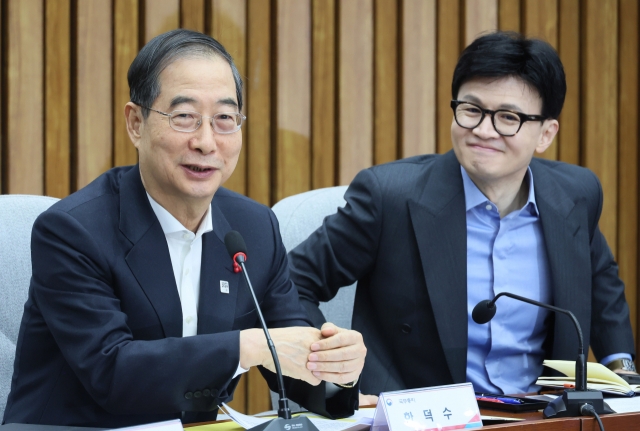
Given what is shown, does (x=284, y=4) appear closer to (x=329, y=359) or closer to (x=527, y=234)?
(x=527, y=234)

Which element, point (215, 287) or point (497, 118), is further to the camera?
point (497, 118)

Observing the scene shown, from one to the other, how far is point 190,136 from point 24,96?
3.88 feet

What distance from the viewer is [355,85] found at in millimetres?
3117

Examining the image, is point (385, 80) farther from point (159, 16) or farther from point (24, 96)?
point (24, 96)


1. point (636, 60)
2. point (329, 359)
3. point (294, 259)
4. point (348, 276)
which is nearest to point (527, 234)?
point (348, 276)

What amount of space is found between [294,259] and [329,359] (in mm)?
783

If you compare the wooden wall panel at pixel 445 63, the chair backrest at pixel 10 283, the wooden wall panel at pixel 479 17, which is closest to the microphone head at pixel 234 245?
the chair backrest at pixel 10 283

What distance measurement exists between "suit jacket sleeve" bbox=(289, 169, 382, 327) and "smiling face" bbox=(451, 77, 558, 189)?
10.8 inches

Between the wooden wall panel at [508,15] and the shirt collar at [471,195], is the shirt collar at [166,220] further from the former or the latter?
the wooden wall panel at [508,15]

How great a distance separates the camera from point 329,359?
1518mm

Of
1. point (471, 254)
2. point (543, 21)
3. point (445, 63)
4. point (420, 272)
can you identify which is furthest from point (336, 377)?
point (543, 21)

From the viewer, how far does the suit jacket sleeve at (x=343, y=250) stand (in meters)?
2.24

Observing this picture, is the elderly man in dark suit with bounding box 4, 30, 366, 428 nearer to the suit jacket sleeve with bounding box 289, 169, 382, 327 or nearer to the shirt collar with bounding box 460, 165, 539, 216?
the suit jacket sleeve with bounding box 289, 169, 382, 327

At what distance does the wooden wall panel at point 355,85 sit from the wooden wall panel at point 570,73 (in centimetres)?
93
